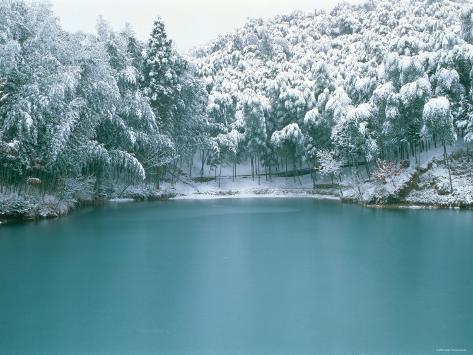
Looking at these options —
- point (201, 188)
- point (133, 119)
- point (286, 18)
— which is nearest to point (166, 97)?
point (133, 119)

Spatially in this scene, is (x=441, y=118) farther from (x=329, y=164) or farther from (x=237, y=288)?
(x=237, y=288)

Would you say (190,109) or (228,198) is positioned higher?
(190,109)

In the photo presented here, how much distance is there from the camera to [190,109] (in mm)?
49625

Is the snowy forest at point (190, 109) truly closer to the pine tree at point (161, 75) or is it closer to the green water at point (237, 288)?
the pine tree at point (161, 75)

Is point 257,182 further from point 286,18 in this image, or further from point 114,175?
point 286,18

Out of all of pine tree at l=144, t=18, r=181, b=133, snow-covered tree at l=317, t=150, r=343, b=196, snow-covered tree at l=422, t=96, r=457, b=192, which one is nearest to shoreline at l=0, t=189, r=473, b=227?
snow-covered tree at l=317, t=150, r=343, b=196

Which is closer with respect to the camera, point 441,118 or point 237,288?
point 237,288

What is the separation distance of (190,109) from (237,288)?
36.3 m

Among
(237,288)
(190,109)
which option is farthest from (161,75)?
(237,288)

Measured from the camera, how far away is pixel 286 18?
105 metres

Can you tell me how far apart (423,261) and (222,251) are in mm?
7337

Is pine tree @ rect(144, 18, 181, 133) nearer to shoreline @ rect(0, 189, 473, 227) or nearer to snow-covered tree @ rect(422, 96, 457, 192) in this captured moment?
shoreline @ rect(0, 189, 473, 227)

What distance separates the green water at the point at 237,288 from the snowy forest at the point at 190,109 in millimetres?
6732

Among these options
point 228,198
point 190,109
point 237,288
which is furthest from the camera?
point 190,109
